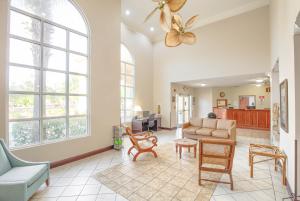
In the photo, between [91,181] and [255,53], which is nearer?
[91,181]

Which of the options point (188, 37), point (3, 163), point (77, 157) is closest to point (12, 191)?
point (3, 163)

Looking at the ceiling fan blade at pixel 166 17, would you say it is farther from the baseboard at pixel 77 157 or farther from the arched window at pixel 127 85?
the arched window at pixel 127 85

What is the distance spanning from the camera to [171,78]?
26.0ft

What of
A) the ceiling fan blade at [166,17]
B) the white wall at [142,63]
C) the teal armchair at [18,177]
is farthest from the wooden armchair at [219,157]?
the white wall at [142,63]

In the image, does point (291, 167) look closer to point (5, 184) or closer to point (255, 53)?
point (5, 184)

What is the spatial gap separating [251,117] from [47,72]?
9112 mm

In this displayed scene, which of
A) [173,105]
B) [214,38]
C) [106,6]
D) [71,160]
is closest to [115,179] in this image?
[71,160]

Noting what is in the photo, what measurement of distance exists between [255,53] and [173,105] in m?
4.23

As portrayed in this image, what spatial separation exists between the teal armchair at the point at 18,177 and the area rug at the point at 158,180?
3.25ft

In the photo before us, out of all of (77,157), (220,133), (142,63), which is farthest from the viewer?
(142,63)

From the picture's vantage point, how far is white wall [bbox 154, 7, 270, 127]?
554 centimetres

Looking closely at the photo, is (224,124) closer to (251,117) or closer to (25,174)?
(251,117)

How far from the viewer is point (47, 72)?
11.7ft

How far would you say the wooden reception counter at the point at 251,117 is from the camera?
763cm
